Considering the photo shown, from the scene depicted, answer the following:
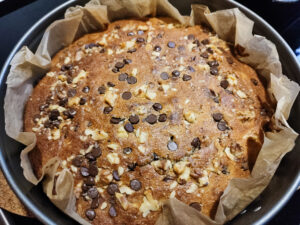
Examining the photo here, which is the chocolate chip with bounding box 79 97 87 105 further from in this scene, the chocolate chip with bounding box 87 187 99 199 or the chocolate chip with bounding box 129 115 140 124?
the chocolate chip with bounding box 87 187 99 199

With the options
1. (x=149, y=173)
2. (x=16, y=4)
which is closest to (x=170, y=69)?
(x=149, y=173)

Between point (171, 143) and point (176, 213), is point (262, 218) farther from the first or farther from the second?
point (171, 143)

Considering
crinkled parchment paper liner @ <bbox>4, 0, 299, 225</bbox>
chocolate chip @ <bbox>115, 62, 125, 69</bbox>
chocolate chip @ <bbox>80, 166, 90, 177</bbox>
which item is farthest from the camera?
chocolate chip @ <bbox>115, 62, 125, 69</bbox>

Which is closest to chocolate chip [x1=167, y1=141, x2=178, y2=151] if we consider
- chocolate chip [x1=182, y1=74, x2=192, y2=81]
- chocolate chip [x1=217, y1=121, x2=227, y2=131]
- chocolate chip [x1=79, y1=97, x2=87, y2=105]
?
chocolate chip [x1=217, y1=121, x2=227, y2=131]

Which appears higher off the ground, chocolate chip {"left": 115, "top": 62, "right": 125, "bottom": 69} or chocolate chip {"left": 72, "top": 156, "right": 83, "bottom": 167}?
chocolate chip {"left": 115, "top": 62, "right": 125, "bottom": 69}

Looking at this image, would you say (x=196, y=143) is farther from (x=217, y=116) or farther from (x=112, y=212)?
(x=112, y=212)

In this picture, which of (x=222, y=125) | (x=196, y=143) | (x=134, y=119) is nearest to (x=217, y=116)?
(x=222, y=125)

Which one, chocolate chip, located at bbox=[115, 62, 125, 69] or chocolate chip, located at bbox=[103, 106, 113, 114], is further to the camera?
chocolate chip, located at bbox=[115, 62, 125, 69]
